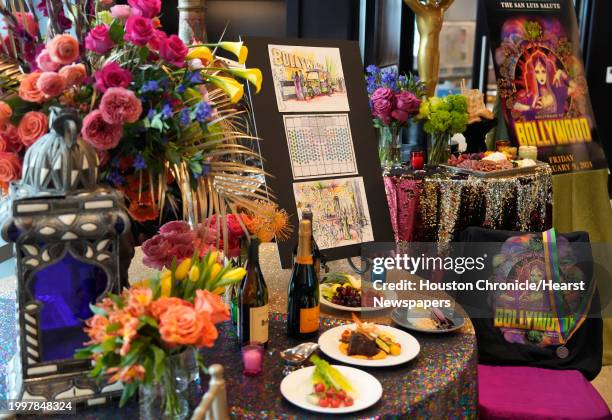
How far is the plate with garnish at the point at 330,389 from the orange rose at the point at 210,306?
0.23 metres

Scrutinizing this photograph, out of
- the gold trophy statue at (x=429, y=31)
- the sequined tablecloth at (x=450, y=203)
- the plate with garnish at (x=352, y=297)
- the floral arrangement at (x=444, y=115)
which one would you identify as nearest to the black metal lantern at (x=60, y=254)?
the plate with garnish at (x=352, y=297)

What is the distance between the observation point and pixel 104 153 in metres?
1.14

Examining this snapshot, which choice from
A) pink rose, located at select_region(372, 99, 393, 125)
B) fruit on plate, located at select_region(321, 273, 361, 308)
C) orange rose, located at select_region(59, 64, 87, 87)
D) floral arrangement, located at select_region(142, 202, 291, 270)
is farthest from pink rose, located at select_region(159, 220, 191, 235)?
pink rose, located at select_region(372, 99, 393, 125)

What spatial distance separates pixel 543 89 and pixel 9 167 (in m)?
3.39

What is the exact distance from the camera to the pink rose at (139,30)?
3.67ft

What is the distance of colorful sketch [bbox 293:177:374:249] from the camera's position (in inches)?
76.1

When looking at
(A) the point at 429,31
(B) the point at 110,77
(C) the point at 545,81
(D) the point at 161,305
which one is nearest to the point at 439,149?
(A) the point at 429,31

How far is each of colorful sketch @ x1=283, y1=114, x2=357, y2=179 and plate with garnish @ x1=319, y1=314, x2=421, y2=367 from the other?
2.22ft

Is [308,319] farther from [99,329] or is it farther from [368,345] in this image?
[99,329]

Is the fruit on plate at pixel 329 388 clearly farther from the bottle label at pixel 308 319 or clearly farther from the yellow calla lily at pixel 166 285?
the yellow calla lily at pixel 166 285

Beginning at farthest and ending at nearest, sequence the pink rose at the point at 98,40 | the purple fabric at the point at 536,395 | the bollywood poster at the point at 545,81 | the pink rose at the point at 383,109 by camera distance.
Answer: the bollywood poster at the point at 545,81, the pink rose at the point at 383,109, the purple fabric at the point at 536,395, the pink rose at the point at 98,40

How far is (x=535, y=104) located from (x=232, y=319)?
2.93 m

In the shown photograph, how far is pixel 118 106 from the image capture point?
3.50 feet

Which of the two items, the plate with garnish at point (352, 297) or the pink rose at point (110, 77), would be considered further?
the plate with garnish at point (352, 297)
